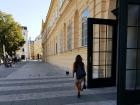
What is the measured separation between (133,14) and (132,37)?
0.66 meters

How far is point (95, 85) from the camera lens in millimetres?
12305

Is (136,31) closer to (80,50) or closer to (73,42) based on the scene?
(80,50)

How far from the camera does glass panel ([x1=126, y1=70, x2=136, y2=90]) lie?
875 cm

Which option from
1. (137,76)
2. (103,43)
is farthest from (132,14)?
(103,43)

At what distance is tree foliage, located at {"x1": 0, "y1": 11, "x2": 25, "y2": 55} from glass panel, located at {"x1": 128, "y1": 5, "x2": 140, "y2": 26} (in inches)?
2000

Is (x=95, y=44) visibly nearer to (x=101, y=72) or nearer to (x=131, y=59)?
(x=101, y=72)

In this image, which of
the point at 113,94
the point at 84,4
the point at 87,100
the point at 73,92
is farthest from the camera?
the point at 84,4

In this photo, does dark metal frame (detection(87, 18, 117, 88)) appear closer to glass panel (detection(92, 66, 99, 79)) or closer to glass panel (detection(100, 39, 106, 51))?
glass panel (detection(92, 66, 99, 79))

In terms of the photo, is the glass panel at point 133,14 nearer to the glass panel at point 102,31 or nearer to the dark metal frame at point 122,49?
the dark metal frame at point 122,49

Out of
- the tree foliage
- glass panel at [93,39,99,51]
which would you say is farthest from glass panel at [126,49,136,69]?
the tree foliage

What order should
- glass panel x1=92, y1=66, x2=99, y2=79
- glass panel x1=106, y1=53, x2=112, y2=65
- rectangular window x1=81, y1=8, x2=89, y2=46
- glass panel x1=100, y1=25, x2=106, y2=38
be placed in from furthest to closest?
rectangular window x1=81, y1=8, x2=89, y2=46, glass panel x1=106, y1=53, x2=112, y2=65, glass panel x1=100, y1=25, x2=106, y2=38, glass panel x1=92, y1=66, x2=99, y2=79

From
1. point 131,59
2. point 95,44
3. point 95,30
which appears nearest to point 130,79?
point 131,59

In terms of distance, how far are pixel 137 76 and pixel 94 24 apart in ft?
12.7

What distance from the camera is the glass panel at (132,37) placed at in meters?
8.80
